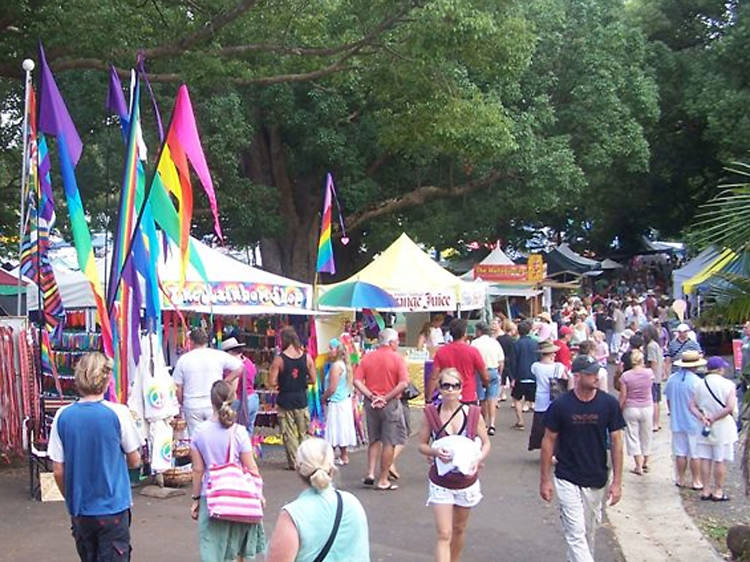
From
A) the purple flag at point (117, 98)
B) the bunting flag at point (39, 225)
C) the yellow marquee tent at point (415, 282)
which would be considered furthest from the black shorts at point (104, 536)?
the yellow marquee tent at point (415, 282)

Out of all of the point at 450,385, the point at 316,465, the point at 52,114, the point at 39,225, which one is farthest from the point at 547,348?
the point at 316,465

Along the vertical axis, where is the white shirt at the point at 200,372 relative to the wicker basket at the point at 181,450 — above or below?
above

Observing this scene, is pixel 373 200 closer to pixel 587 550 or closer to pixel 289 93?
pixel 289 93

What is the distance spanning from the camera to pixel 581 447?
688 centimetres

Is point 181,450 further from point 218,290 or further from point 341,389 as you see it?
point 341,389

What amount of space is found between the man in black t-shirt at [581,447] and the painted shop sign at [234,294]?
5.53 m

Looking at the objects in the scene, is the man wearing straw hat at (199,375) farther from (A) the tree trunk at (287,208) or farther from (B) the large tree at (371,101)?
(A) the tree trunk at (287,208)

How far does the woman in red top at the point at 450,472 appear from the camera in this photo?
6.71m

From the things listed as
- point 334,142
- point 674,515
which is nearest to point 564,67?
point 334,142

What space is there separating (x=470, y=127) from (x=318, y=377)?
5808mm

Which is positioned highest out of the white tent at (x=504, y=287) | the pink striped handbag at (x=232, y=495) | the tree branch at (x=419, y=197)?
the tree branch at (x=419, y=197)

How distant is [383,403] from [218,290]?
9.47ft

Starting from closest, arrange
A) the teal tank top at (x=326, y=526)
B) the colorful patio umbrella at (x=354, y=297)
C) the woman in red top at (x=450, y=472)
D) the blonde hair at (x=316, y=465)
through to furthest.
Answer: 1. the teal tank top at (x=326, y=526)
2. the blonde hair at (x=316, y=465)
3. the woman in red top at (x=450, y=472)
4. the colorful patio umbrella at (x=354, y=297)

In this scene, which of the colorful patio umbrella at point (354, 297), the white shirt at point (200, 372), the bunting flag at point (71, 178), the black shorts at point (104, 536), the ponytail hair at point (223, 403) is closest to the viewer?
the black shorts at point (104, 536)
